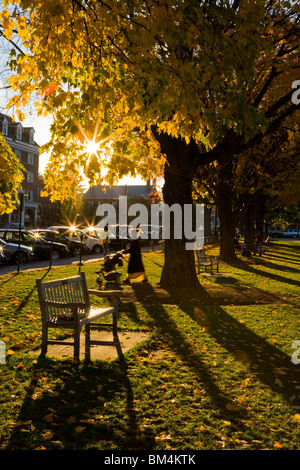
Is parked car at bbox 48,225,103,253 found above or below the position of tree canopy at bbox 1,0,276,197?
below

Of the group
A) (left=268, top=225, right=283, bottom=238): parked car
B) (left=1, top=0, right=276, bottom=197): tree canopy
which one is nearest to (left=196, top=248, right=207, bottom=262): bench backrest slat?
(left=1, top=0, right=276, bottom=197): tree canopy

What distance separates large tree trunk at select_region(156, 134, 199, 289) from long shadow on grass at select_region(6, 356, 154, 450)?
716 centimetres

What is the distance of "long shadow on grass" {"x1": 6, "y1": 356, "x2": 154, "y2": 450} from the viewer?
4.01m

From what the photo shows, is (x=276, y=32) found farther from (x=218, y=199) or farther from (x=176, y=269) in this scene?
(x=218, y=199)

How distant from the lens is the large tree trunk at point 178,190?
1320 centimetres

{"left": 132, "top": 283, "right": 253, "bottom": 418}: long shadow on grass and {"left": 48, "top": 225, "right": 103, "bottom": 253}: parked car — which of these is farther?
{"left": 48, "top": 225, "right": 103, "bottom": 253}: parked car

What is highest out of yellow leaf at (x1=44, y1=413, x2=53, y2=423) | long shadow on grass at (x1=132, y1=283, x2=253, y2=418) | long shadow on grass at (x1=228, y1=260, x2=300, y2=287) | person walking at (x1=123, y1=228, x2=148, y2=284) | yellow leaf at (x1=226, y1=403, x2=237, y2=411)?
person walking at (x1=123, y1=228, x2=148, y2=284)

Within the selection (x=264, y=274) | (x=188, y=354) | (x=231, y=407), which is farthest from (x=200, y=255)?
(x=231, y=407)

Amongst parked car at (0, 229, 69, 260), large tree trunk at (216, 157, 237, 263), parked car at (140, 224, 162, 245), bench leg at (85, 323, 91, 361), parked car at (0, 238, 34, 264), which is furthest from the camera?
parked car at (140, 224, 162, 245)

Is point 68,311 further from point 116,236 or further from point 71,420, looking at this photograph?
point 116,236

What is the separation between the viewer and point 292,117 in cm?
2058

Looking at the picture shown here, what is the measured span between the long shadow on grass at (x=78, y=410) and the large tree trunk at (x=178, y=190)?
7164 mm

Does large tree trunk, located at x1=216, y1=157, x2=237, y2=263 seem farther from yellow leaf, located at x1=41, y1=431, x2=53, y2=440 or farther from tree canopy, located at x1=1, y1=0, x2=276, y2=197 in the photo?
yellow leaf, located at x1=41, y1=431, x2=53, y2=440
